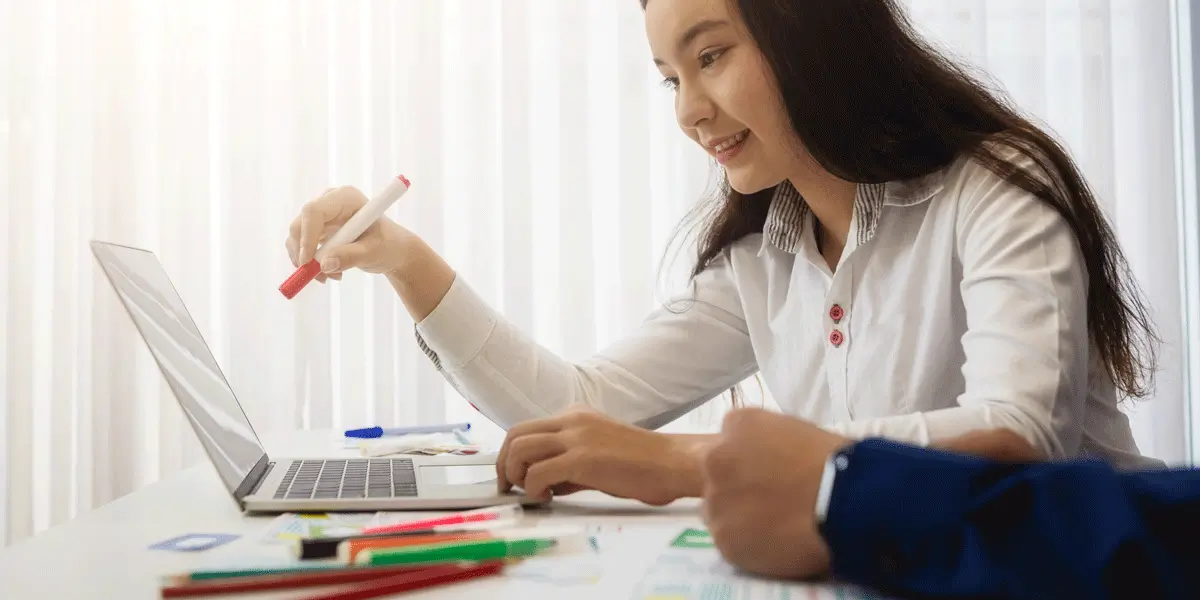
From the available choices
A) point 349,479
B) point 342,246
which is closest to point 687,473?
point 349,479

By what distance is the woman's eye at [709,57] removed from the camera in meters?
1.06

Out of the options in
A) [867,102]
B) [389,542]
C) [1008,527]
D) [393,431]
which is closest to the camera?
[1008,527]

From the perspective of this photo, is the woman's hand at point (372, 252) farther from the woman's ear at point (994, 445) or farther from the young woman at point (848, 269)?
the woman's ear at point (994, 445)

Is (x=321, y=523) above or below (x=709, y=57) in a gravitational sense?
below

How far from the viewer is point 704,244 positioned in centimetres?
131

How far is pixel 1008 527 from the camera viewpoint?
424 mm

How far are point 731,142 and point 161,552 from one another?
0.73 m

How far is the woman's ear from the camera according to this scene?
0.66 metres

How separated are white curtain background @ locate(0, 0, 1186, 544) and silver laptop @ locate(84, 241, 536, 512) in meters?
1.18

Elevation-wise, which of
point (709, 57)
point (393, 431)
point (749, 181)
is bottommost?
point (393, 431)

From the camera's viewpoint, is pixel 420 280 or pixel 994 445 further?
pixel 420 280

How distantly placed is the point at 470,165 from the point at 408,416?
584 millimetres

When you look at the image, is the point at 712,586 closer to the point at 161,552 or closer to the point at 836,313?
the point at 161,552

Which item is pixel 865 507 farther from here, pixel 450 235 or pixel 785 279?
pixel 450 235
